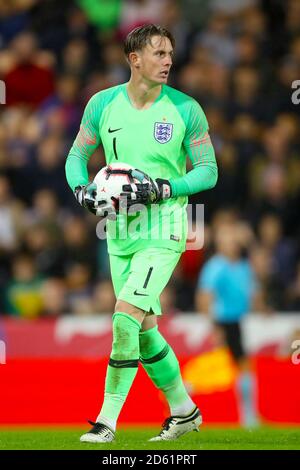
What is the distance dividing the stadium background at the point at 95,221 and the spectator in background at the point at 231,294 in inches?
5.5

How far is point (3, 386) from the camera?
13.0 m

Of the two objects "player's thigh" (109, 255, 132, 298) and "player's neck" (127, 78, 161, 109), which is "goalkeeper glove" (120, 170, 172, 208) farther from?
"player's neck" (127, 78, 161, 109)

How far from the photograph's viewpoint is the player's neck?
8.21 m

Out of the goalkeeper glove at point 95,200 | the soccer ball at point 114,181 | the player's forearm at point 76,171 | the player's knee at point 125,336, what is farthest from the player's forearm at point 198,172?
the player's knee at point 125,336

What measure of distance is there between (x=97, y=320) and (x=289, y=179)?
3.08 m

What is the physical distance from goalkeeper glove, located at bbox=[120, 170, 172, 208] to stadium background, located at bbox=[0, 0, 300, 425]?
207 inches

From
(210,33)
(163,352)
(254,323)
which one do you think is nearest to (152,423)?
(254,323)

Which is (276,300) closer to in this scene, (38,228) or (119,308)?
(38,228)

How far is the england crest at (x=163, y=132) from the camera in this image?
8125mm

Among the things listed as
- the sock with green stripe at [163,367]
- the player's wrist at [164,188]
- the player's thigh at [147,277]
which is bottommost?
the sock with green stripe at [163,367]

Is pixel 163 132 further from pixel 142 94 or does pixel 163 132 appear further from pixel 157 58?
pixel 157 58

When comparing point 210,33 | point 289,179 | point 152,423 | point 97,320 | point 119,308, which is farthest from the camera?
point 210,33

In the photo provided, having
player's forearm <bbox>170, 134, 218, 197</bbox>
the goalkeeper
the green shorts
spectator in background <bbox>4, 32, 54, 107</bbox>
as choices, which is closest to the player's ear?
the goalkeeper

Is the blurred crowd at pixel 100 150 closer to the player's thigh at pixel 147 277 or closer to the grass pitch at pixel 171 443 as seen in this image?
the grass pitch at pixel 171 443
